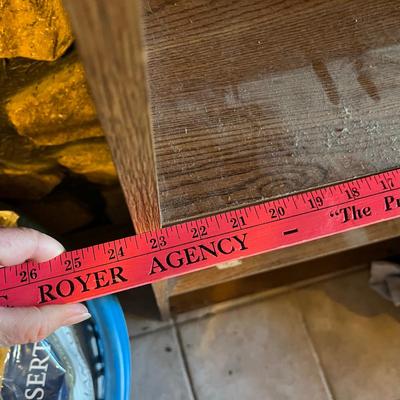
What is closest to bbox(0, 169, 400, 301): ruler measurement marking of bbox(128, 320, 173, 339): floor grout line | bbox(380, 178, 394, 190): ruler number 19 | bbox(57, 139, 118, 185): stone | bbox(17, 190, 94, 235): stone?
bbox(380, 178, 394, 190): ruler number 19

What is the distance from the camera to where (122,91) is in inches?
10.3

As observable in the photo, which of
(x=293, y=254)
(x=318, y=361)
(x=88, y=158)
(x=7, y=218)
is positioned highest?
(x=88, y=158)

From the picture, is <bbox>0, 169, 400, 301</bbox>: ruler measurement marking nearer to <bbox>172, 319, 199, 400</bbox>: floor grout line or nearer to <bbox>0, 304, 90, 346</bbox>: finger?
<bbox>0, 304, 90, 346</bbox>: finger

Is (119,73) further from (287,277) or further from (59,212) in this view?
(287,277)

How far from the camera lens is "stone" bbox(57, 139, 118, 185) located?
0.75m

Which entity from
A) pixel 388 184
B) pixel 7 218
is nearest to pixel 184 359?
pixel 7 218

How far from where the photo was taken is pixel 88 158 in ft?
2.52

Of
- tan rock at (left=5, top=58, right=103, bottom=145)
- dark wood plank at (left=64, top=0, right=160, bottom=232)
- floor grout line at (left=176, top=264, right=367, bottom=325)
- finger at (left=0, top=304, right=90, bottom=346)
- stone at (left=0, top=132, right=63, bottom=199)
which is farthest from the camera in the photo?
floor grout line at (left=176, top=264, right=367, bottom=325)

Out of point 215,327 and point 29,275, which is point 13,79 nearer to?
point 29,275

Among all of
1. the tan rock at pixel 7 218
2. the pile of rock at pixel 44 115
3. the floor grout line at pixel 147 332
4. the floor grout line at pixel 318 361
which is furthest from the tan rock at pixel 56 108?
the floor grout line at pixel 318 361

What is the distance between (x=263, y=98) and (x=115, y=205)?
18.6 inches

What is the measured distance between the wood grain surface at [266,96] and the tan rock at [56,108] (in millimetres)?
142

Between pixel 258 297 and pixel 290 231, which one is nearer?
pixel 290 231

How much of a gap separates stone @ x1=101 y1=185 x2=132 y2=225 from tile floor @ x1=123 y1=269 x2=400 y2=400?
18 cm
